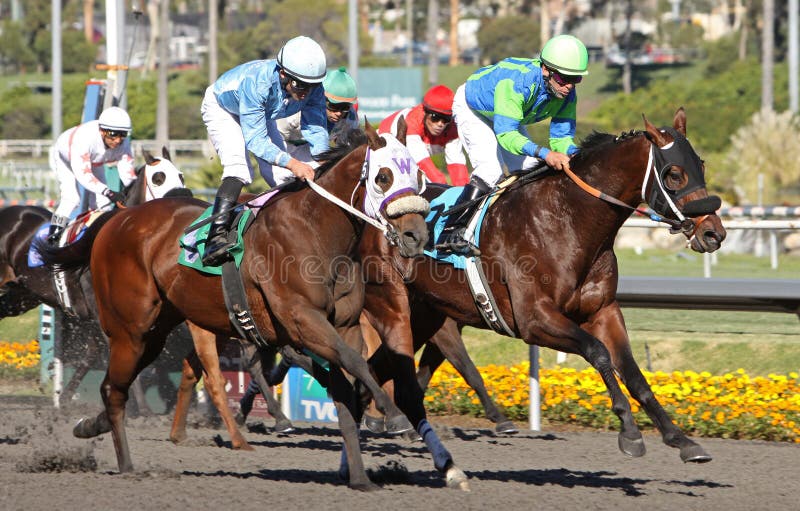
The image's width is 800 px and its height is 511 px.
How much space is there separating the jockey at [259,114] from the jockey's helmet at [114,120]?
7.99 feet

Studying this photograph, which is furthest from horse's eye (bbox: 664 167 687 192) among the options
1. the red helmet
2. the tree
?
the tree

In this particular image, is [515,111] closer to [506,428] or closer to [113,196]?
[506,428]

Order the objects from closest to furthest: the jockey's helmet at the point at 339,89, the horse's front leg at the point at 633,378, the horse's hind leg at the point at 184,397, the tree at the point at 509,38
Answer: the horse's front leg at the point at 633,378 < the jockey's helmet at the point at 339,89 < the horse's hind leg at the point at 184,397 < the tree at the point at 509,38

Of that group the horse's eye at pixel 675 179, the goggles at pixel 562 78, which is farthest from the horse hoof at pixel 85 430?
the horse's eye at pixel 675 179

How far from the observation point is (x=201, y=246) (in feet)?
18.5

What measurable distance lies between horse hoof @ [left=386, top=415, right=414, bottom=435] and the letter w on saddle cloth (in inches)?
38.8

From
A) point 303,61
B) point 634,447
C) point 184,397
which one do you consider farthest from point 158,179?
point 634,447

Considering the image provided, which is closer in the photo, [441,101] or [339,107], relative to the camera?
[339,107]

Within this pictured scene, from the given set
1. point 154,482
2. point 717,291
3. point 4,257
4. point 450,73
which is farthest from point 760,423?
point 450,73

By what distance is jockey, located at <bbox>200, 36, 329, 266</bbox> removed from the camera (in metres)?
5.46

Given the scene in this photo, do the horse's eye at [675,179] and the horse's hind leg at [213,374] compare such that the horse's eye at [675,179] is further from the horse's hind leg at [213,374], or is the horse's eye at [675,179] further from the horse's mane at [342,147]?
the horse's hind leg at [213,374]

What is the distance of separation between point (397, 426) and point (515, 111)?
180 centimetres

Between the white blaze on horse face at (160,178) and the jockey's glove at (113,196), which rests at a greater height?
the white blaze on horse face at (160,178)

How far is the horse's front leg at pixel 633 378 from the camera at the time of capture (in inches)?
203
